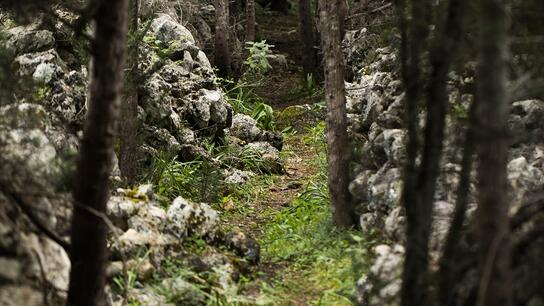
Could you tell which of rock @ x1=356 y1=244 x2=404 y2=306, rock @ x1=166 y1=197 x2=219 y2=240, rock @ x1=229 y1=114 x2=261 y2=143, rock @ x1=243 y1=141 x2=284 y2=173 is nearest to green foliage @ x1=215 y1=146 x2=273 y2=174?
rock @ x1=243 y1=141 x2=284 y2=173

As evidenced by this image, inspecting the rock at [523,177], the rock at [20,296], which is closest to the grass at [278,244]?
the rock at [523,177]

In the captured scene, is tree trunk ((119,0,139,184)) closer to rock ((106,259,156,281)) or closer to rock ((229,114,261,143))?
rock ((106,259,156,281))

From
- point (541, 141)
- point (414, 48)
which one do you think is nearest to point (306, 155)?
point (541, 141)

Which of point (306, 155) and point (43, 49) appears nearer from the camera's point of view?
point (43, 49)

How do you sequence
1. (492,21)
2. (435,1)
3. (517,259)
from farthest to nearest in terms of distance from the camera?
(435,1), (517,259), (492,21)

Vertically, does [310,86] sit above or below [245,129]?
above

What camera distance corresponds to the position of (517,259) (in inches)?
167

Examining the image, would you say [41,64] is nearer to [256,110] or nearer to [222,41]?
[256,110]

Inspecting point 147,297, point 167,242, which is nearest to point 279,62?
point 167,242

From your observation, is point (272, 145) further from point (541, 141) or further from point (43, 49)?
point (541, 141)

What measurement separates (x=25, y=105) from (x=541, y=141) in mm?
5180

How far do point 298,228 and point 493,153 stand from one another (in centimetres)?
573

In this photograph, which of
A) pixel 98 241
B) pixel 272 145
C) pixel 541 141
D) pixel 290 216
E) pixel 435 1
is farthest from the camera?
pixel 272 145

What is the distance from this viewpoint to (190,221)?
7574mm
